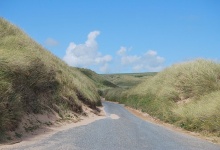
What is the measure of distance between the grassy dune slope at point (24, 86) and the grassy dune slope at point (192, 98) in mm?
7134

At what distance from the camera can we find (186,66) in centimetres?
3225

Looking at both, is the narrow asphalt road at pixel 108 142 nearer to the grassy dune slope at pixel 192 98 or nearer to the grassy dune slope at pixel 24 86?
the grassy dune slope at pixel 24 86

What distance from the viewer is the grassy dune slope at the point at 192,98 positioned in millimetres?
19203

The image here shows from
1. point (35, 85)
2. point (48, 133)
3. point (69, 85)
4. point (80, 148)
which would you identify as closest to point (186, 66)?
point (69, 85)

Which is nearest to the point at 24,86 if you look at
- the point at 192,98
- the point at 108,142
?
the point at 108,142

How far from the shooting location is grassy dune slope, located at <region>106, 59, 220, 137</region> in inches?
756

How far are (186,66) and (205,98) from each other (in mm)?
9348

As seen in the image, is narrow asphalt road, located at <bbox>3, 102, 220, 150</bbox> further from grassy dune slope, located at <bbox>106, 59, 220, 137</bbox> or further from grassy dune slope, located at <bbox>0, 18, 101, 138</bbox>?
grassy dune slope, located at <bbox>106, 59, 220, 137</bbox>

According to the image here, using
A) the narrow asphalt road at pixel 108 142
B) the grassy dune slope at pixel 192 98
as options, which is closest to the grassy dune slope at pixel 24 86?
the narrow asphalt road at pixel 108 142

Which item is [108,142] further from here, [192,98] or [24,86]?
[192,98]

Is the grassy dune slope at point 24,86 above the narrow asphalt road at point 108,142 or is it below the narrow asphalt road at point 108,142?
above

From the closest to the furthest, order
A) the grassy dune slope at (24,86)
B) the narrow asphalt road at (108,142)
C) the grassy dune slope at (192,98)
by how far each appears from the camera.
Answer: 1. the narrow asphalt road at (108,142)
2. the grassy dune slope at (24,86)
3. the grassy dune slope at (192,98)

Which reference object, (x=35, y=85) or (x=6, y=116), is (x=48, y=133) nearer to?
(x=6, y=116)

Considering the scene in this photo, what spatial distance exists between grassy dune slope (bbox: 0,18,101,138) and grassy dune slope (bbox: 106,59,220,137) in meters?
7.13
